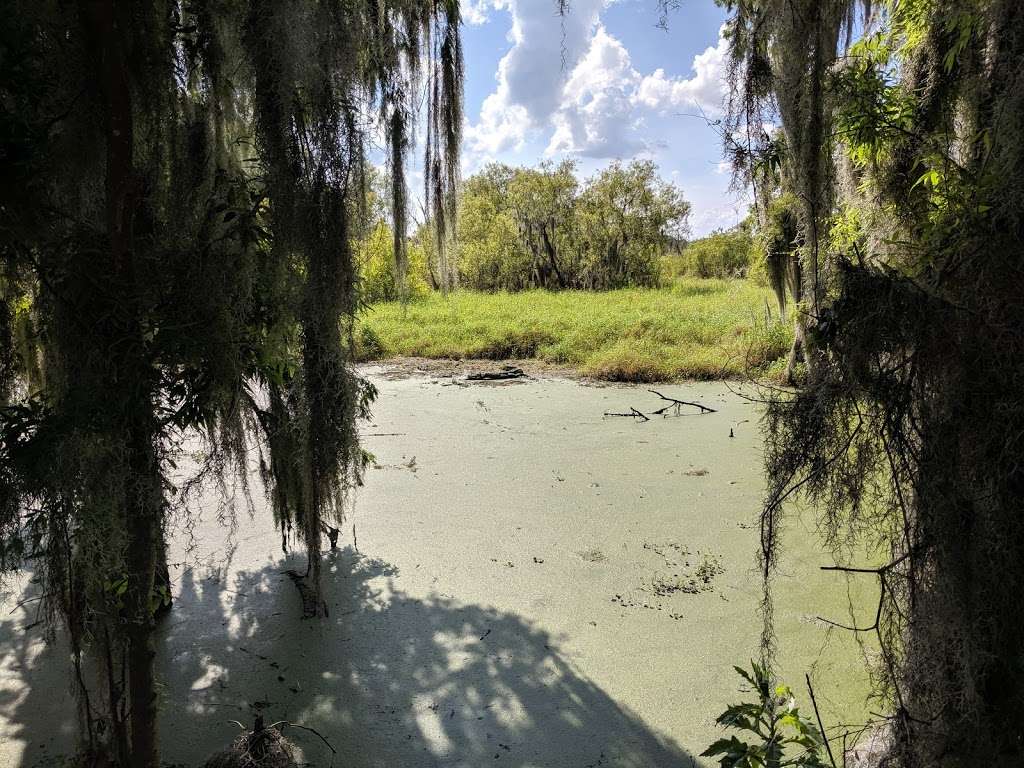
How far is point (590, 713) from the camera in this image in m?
2.30

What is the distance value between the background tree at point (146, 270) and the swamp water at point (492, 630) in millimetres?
472

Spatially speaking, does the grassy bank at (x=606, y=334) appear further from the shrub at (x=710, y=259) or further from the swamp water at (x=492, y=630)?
the shrub at (x=710, y=259)

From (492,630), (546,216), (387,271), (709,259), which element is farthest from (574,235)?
(492,630)

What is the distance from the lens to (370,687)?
8.12 feet

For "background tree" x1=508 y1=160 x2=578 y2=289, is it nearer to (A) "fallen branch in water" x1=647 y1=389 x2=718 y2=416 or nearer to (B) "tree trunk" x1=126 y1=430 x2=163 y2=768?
(A) "fallen branch in water" x1=647 y1=389 x2=718 y2=416

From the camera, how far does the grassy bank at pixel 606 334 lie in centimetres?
820

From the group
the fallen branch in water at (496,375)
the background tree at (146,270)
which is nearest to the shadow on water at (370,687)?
the background tree at (146,270)

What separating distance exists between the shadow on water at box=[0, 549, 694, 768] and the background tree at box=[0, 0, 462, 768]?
396 millimetres

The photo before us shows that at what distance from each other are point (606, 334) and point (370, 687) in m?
7.62

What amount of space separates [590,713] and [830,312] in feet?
5.52

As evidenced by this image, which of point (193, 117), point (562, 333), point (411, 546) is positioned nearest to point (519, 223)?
point (562, 333)

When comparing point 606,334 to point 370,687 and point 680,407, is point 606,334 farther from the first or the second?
point 370,687

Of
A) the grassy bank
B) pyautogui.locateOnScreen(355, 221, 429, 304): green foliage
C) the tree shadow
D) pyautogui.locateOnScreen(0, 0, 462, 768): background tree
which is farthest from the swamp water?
the grassy bank

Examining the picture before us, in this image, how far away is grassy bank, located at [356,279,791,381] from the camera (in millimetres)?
8203
